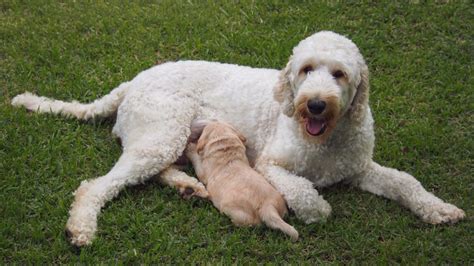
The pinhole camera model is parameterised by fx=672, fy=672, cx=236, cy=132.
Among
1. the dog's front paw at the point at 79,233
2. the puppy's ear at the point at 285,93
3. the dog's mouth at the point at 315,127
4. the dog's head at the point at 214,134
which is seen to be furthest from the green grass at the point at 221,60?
the puppy's ear at the point at 285,93

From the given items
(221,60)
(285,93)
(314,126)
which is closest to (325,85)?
(314,126)

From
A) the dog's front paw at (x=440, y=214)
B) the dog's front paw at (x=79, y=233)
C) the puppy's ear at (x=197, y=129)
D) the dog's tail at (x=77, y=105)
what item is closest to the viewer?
the dog's front paw at (x=79, y=233)

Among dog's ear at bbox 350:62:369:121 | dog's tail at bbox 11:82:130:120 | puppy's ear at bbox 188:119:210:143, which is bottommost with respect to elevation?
dog's tail at bbox 11:82:130:120

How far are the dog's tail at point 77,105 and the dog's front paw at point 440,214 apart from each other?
267cm

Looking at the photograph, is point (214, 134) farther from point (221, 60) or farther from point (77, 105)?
point (221, 60)

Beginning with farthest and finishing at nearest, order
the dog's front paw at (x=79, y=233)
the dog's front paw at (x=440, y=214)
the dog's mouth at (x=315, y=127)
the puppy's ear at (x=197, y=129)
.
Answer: the puppy's ear at (x=197, y=129), the dog's front paw at (x=440, y=214), the dog's mouth at (x=315, y=127), the dog's front paw at (x=79, y=233)

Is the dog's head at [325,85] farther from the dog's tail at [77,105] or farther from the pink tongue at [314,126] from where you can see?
the dog's tail at [77,105]

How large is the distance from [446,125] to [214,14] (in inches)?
122

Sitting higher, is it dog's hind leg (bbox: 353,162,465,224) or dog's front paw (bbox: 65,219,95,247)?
dog's hind leg (bbox: 353,162,465,224)

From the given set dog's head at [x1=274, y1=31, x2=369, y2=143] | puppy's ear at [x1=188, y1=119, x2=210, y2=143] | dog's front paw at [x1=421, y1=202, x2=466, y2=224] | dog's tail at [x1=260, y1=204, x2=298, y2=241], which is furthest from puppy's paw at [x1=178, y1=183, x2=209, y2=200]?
dog's front paw at [x1=421, y1=202, x2=466, y2=224]

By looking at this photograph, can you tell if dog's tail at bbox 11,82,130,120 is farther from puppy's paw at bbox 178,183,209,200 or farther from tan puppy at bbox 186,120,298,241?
puppy's paw at bbox 178,183,209,200

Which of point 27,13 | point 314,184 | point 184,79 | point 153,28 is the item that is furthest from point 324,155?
point 27,13

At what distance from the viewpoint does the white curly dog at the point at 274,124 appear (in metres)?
4.70

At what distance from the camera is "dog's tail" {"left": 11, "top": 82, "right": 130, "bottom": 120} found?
5.87 metres
